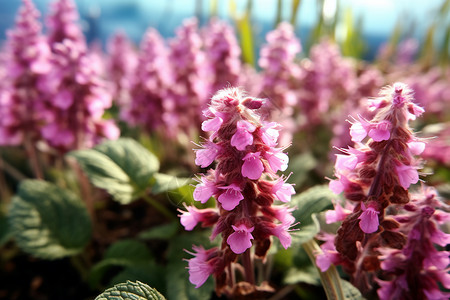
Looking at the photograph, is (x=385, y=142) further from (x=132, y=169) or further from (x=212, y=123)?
(x=132, y=169)

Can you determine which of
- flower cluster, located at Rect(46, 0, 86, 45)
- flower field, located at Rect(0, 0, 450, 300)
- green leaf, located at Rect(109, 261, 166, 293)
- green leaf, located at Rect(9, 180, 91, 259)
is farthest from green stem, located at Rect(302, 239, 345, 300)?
flower cluster, located at Rect(46, 0, 86, 45)

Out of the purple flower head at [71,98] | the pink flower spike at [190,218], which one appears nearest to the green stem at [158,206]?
the purple flower head at [71,98]

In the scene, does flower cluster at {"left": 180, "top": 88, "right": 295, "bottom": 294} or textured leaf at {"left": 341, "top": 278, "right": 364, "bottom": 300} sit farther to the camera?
textured leaf at {"left": 341, "top": 278, "right": 364, "bottom": 300}

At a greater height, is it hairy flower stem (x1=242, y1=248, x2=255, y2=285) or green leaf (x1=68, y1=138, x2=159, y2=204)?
green leaf (x1=68, y1=138, x2=159, y2=204)

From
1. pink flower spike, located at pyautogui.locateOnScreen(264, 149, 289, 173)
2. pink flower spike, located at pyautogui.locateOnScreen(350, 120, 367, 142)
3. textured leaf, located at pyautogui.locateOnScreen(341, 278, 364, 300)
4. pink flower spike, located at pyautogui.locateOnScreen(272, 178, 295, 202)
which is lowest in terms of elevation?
textured leaf, located at pyautogui.locateOnScreen(341, 278, 364, 300)

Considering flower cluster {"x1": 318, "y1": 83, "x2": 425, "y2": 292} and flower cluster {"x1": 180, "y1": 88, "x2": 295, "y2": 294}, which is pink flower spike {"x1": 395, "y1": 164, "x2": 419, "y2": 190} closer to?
flower cluster {"x1": 318, "y1": 83, "x2": 425, "y2": 292}

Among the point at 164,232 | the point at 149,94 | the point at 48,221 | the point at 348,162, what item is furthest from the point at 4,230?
the point at 348,162

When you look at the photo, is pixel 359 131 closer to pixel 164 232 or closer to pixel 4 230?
pixel 164 232
